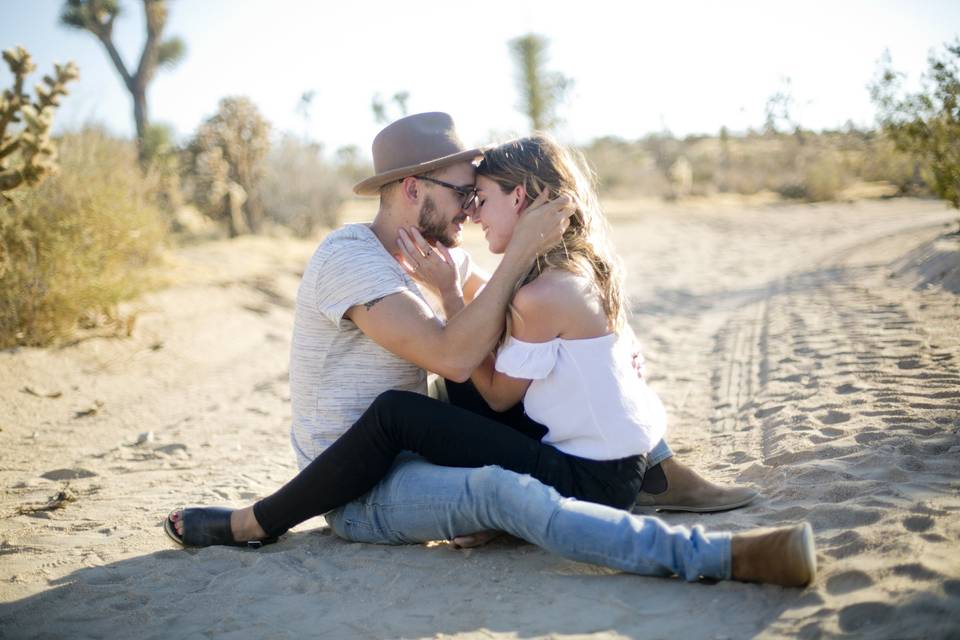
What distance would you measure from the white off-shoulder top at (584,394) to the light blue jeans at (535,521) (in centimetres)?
30

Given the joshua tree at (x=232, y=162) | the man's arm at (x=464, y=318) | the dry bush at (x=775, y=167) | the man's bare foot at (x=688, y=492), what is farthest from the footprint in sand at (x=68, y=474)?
the dry bush at (x=775, y=167)

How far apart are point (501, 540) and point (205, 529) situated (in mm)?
1191

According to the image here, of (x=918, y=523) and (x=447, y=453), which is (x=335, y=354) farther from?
(x=918, y=523)

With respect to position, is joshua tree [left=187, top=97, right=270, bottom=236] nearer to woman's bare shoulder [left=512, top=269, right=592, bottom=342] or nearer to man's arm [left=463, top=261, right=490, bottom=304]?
man's arm [left=463, top=261, right=490, bottom=304]

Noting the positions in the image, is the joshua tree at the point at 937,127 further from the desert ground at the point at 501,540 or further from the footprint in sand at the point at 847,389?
the footprint in sand at the point at 847,389

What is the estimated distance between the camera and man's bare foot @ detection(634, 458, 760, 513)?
3244 mm

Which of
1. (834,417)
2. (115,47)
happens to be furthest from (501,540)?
(115,47)

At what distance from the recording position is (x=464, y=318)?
3.00 m

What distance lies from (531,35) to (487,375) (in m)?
22.1

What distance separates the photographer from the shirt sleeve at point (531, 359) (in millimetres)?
2918

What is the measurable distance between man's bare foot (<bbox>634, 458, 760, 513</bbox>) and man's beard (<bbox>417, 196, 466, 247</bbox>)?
1.32 m

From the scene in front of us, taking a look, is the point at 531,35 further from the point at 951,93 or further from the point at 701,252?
the point at 951,93

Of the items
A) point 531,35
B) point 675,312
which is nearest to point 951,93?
point 675,312

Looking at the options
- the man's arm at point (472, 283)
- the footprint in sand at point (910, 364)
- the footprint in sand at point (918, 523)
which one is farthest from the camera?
the footprint in sand at point (910, 364)
